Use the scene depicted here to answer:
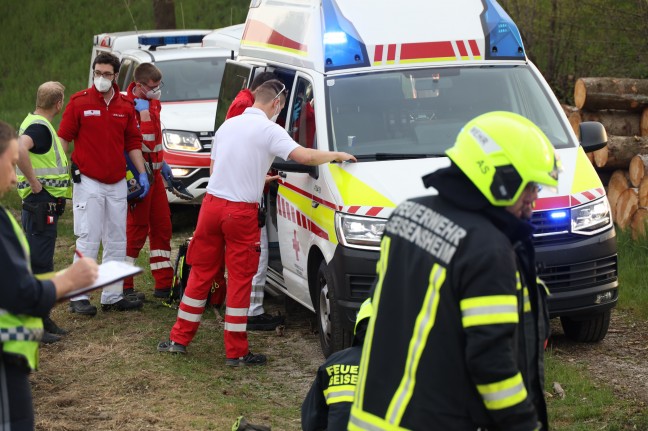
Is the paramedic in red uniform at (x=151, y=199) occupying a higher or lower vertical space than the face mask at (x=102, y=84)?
lower

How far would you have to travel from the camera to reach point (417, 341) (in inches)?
123

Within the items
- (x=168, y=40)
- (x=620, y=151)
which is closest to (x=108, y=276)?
(x=620, y=151)

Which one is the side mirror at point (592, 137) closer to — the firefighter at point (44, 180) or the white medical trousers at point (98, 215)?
the white medical trousers at point (98, 215)

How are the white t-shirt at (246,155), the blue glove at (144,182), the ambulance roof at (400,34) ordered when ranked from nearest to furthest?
1. the white t-shirt at (246,155)
2. the ambulance roof at (400,34)
3. the blue glove at (144,182)

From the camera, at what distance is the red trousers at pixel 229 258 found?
7156 millimetres

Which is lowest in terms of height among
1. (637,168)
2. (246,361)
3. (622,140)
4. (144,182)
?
(246,361)

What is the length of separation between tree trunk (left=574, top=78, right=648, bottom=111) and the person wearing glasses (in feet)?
17.2

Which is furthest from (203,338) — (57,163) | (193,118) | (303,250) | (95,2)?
(95,2)

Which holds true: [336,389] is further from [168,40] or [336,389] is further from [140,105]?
[168,40]

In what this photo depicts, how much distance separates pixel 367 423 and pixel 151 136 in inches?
249

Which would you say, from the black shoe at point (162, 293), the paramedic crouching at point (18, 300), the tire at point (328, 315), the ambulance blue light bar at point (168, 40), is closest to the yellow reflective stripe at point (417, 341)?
the paramedic crouching at point (18, 300)

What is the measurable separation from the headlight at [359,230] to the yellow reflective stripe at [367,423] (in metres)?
3.33

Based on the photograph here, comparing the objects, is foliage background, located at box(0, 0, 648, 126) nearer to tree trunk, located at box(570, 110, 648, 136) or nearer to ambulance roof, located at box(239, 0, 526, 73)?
tree trunk, located at box(570, 110, 648, 136)

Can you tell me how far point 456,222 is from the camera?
3076mm
